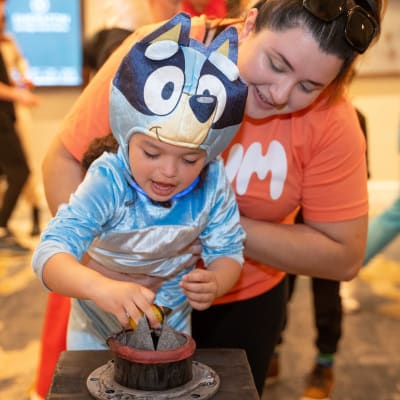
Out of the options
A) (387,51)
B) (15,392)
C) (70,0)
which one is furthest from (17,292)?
(387,51)

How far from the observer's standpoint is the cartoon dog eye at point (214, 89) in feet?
3.51

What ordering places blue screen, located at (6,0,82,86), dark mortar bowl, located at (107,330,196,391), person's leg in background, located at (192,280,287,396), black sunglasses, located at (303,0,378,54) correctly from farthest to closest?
blue screen, located at (6,0,82,86) → person's leg in background, located at (192,280,287,396) → black sunglasses, located at (303,0,378,54) → dark mortar bowl, located at (107,330,196,391)

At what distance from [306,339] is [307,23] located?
1.89 meters

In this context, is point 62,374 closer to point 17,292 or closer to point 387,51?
point 17,292

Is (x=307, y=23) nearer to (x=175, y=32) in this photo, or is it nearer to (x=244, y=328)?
(x=175, y=32)

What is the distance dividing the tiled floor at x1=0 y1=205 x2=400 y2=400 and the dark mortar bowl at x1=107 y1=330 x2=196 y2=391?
4.89 feet

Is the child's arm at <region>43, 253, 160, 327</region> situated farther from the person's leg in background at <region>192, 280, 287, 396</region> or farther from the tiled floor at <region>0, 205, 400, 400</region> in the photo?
the tiled floor at <region>0, 205, 400, 400</region>

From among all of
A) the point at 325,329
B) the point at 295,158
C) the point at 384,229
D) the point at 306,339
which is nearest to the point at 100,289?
the point at 295,158

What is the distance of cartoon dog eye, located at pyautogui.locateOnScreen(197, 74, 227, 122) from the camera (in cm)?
107

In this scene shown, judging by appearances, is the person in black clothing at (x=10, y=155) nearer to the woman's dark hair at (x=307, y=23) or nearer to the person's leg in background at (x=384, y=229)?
the person's leg in background at (x=384, y=229)

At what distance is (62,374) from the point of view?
1.01 meters

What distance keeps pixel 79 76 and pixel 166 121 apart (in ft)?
12.3

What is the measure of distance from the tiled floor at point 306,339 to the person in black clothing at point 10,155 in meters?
0.25

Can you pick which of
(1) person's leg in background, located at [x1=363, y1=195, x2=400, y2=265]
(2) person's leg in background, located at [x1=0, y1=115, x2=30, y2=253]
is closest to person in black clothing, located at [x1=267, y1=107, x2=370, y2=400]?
(1) person's leg in background, located at [x1=363, y1=195, x2=400, y2=265]
